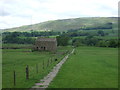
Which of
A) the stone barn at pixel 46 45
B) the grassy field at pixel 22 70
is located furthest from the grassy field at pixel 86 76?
the stone barn at pixel 46 45

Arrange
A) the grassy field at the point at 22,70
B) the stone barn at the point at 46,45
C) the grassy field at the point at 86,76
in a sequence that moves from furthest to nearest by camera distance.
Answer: the stone barn at the point at 46,45
the grassy field at the point at 22,70
the grassy field at the point at 86,76

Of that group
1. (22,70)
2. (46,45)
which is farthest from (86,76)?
(46,45)

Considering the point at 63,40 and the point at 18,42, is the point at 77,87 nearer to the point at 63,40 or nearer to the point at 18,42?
the point at 63,40

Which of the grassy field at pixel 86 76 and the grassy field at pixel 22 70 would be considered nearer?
the grassy field at pixel 86 76

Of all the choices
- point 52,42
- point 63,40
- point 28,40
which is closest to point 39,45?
point 52,42

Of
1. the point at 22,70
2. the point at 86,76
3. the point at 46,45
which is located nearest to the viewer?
the point at 86,76

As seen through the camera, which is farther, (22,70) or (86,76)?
(22,70)

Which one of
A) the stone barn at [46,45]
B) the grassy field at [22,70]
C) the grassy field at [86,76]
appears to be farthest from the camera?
the stone barn at [46,45]

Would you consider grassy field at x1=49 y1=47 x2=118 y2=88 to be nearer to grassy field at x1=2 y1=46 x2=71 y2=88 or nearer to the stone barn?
grassy field at x1=2 y1=46 x2=71 y2=88

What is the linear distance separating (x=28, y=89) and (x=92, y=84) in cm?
734

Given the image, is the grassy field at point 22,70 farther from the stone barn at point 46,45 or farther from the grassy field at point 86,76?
the stone barn at point 46,45

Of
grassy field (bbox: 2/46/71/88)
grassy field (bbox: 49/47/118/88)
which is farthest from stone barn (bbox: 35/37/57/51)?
grassy field (bbox: 49/47/118/88)

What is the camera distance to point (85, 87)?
65.7 ft

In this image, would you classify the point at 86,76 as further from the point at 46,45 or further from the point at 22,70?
the point at 46,45
